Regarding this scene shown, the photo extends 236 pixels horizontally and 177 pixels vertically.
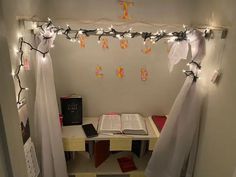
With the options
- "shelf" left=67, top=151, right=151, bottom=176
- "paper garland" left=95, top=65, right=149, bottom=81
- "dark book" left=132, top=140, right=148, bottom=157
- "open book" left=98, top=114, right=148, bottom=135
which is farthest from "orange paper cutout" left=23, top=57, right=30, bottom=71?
"dark book" left=132, top=140, right=148, bottom=157

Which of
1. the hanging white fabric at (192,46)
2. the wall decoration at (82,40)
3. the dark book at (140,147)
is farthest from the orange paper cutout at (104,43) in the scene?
the dark book at (140,147)

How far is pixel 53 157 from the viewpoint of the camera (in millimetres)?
1545

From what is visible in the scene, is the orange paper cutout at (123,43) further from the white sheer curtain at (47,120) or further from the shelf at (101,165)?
the shelf at (101,165)

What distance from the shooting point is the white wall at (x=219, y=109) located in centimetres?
110

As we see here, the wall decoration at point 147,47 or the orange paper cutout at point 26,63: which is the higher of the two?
the wall decoration at point 147,47

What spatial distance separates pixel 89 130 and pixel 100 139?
13 cm

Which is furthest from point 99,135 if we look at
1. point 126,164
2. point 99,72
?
point 99,72

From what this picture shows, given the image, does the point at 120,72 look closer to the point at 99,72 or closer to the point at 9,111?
the point at 99,72

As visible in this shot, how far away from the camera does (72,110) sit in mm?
1775

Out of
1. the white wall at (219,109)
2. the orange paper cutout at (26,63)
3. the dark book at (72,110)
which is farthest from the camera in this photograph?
the dark book at (72,110)

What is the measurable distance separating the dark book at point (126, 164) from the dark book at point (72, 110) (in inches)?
20.3

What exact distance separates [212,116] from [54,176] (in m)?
1.24

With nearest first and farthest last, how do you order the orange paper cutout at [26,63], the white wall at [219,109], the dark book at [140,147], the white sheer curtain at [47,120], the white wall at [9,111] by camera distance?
the white wall at [9,111], the white wall at [219,109], the orange paper cutout at [26,63], the white sheer curtain at [47,120], the dark book at [140,147]

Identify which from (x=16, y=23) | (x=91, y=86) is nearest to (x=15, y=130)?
(x=16, y=23)
